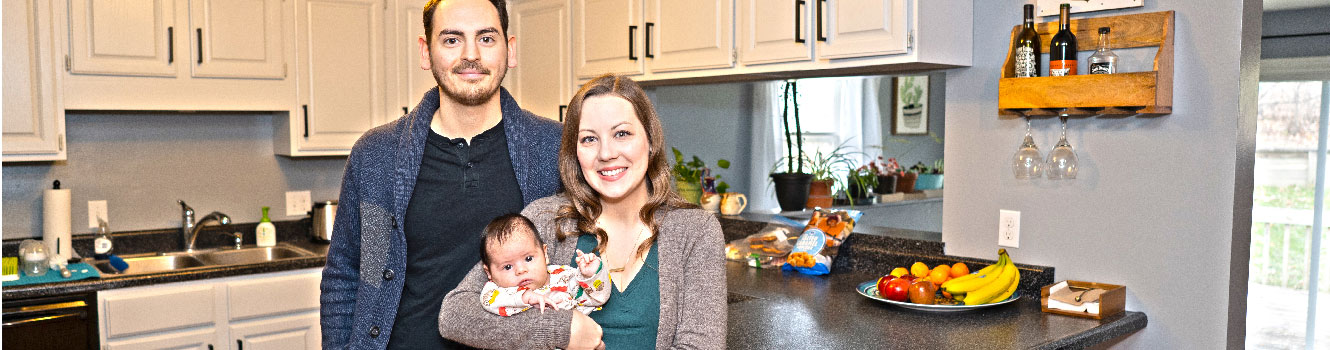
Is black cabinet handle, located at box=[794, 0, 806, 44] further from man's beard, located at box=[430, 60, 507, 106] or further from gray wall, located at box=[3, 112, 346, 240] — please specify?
gray wall, located at box=[3, 112, 346, 240]

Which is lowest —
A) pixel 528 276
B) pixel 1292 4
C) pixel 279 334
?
pixel 279 334

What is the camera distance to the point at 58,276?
297cm

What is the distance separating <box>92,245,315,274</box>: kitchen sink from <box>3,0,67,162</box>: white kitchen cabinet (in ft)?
1.64

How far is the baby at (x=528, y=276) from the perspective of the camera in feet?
4.56

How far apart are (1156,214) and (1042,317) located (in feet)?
1.29

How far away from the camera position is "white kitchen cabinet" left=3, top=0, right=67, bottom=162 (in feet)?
9.77

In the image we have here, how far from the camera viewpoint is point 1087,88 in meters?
2.29

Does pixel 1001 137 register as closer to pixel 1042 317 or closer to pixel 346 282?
pixel 1042 317

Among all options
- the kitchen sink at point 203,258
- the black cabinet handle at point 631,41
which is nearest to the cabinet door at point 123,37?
the kitchen sink at point 203,258

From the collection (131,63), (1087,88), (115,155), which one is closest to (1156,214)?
(1087,88)

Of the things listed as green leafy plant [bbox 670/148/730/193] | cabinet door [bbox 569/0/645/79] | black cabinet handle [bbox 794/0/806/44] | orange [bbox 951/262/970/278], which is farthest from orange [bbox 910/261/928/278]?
cabinet door [bbox 569/0/645/79]

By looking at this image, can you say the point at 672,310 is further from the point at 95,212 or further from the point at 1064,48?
the point at 95,212

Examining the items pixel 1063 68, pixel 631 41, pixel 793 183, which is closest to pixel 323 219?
pixel 631 41

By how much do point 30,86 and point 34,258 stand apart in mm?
557
